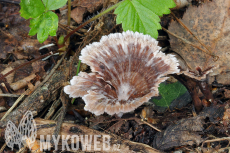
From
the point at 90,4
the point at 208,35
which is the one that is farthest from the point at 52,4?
the point at 208,35

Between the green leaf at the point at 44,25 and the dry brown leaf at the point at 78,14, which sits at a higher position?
the dry brown leaf at the point at 78,14

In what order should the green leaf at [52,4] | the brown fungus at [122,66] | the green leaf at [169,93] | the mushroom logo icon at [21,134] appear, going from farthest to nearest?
the green leaf at [169,93] → the green leaf at [52,4] → the mushroom logo icon at [21,134] → the brown fungus at [122,66]

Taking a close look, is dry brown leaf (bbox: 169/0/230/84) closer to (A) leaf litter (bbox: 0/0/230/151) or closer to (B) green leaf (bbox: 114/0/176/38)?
(A) leaf litter (bbox: 0/0/230/151)

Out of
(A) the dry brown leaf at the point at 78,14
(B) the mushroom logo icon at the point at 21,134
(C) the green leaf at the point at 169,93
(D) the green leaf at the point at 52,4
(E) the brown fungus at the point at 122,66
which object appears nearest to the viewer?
(E) the brown fungus at the point at 122,66

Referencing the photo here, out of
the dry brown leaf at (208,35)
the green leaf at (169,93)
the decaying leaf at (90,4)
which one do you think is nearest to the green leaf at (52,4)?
the decaying leaf at (90,4)

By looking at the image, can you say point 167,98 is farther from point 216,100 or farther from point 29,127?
point 29,127

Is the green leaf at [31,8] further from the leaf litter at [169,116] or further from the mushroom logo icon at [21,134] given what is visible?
the mushroom logo icon at [21,134]

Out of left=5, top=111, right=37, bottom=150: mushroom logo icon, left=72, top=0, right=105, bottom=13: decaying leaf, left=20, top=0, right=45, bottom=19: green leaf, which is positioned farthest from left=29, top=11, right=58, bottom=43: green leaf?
left=5, top=111, right=37, bottom=150: mushroom logo icon
